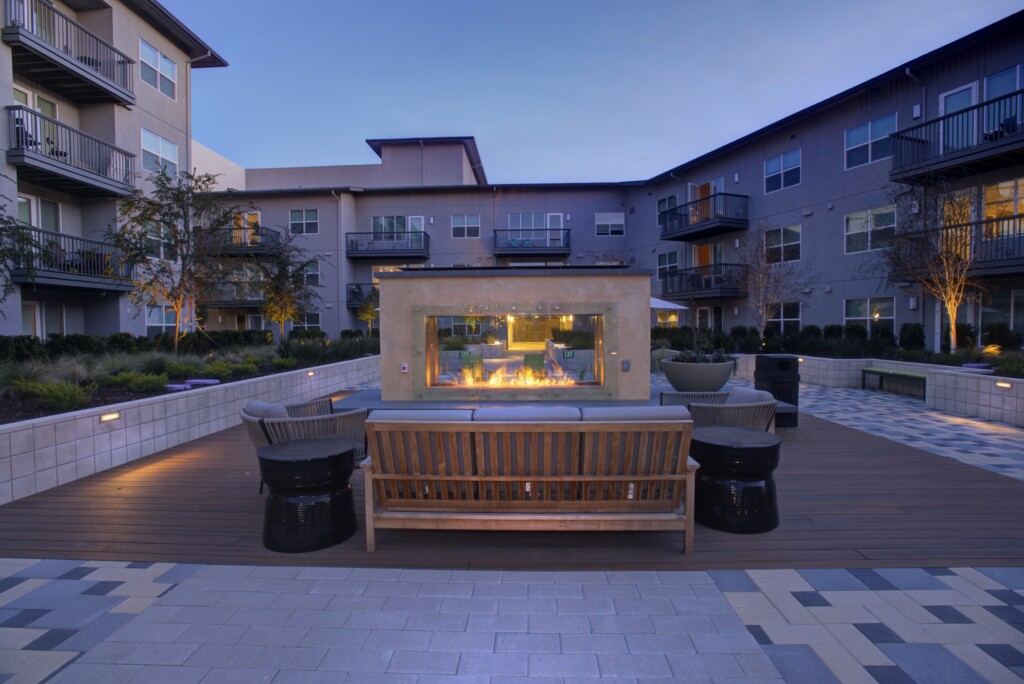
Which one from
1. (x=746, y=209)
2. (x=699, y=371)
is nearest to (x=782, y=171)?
(x=746, y=209)

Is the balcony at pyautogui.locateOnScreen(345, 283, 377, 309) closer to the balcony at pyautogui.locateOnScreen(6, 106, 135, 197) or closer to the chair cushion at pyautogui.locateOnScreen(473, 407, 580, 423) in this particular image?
the balcony at pyautogui.locateOnScreen(6, 106, 135, 197)

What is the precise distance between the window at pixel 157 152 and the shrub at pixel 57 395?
13622 mm

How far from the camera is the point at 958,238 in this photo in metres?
14.0

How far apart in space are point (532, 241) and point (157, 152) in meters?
17.8

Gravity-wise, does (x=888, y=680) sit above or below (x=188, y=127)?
below

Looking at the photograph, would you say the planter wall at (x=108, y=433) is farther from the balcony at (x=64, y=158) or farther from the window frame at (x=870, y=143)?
the window frame at (x=870, y=143)

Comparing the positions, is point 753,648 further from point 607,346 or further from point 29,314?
point 29,314

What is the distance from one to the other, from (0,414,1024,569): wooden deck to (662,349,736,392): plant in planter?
4.52 m

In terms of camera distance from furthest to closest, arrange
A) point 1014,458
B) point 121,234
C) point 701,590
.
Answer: point 121,234 → point 1014,458 → point 701,590

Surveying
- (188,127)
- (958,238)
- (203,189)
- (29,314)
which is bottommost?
(29,314)

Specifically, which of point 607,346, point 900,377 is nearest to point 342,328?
point 607,346

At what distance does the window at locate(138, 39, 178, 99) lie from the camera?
1831 centimetres

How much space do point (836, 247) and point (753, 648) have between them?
19.8 meters

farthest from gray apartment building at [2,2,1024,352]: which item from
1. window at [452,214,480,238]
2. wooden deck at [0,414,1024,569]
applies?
wooden deck at [0,414,1024,569]
